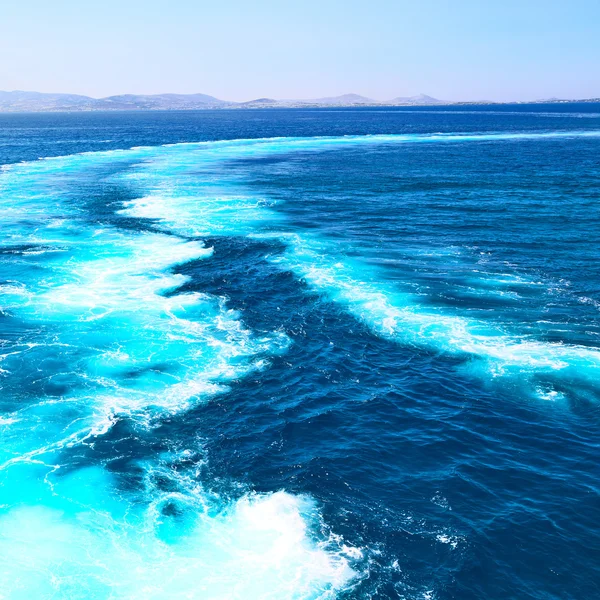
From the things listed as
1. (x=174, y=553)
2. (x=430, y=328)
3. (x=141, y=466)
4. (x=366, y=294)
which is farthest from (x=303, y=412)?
(x=366, y=294)

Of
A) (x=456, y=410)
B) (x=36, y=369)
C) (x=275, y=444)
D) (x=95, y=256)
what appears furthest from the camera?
(x=95, y=256)

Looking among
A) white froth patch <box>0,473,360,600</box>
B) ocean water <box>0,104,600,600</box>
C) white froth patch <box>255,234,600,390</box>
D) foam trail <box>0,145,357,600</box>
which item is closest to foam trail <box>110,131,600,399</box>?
white froth patch <box>255,234,600,390</box>

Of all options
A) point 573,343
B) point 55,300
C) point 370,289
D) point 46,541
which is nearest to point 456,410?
point 573,343

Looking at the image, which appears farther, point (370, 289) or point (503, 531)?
point (370, 289)

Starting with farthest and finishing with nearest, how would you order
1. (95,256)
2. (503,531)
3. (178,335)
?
(95,256), (178,335), (503,531)

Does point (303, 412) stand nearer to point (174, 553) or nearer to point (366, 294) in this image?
point (174, 553)

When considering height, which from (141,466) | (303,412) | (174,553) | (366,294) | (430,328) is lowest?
(174,553)

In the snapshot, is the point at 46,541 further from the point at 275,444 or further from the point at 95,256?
the point at 95,256

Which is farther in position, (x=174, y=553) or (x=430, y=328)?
(x=430, y=328)
